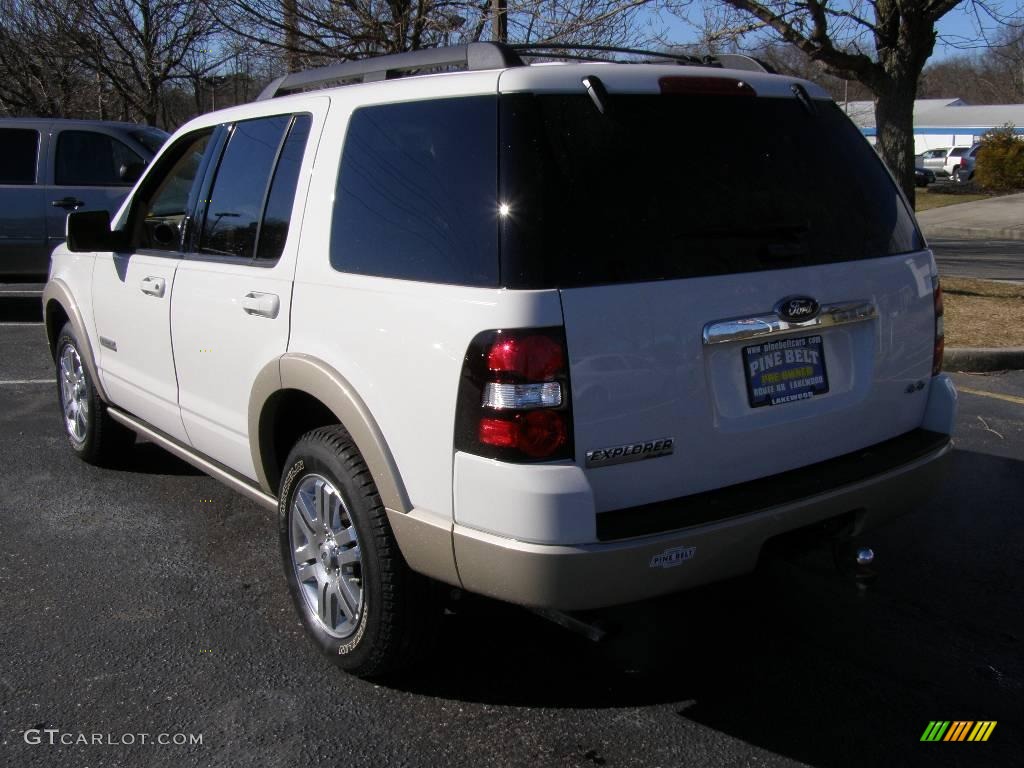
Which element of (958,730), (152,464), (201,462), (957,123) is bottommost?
(958,730)

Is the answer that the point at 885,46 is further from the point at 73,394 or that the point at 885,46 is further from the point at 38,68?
the point at 38,68

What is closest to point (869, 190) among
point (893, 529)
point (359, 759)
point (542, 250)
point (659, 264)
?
point (659, 264)

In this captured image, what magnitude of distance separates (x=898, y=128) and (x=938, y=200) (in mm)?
24707

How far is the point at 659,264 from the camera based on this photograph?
2.87m

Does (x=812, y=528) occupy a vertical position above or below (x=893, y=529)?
above

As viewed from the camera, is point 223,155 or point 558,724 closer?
point 558,724

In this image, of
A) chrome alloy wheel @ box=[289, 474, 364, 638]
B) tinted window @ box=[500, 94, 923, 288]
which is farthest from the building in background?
chrome alloy wheel @ box=[289, 474, 364, 638]

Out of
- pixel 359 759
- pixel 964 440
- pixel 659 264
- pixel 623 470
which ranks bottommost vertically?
pixel 359 759

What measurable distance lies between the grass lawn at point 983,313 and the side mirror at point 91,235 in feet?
19.8

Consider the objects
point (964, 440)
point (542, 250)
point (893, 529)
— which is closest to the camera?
point (542, 250)

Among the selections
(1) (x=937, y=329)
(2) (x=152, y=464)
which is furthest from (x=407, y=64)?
(2) (x=152, y=464)

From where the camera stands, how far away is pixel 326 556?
11.4ft

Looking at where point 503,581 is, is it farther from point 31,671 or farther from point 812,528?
point 31,671

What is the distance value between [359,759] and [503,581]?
714 millimetres
